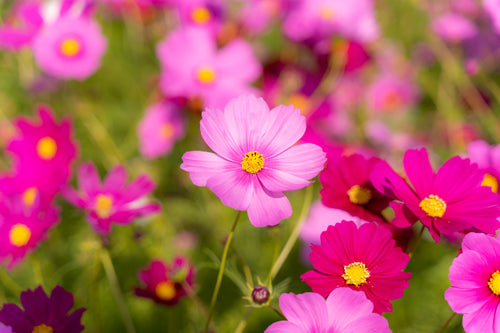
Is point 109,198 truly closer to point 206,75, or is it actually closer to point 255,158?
point 255,158

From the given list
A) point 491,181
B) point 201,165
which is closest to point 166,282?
point 201,165

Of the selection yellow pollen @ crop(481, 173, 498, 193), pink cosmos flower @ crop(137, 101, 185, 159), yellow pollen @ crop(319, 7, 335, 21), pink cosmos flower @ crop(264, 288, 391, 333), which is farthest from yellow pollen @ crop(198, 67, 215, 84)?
pink cosmos flower @ crop(264, 288, 391, 333)

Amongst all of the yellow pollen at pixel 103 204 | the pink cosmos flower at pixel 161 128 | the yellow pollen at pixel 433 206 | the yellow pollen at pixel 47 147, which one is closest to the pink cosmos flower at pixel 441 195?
the yellow pollen at pixel 433 206

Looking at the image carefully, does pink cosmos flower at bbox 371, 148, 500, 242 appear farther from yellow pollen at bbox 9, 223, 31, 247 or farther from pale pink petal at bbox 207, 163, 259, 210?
yellow pollen at bbox 9, 223, 31, 247

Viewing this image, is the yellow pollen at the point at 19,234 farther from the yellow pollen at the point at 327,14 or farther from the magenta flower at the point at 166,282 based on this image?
the yellow pollen at the point at 327,14

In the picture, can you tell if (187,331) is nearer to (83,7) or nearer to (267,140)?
(267,140)
